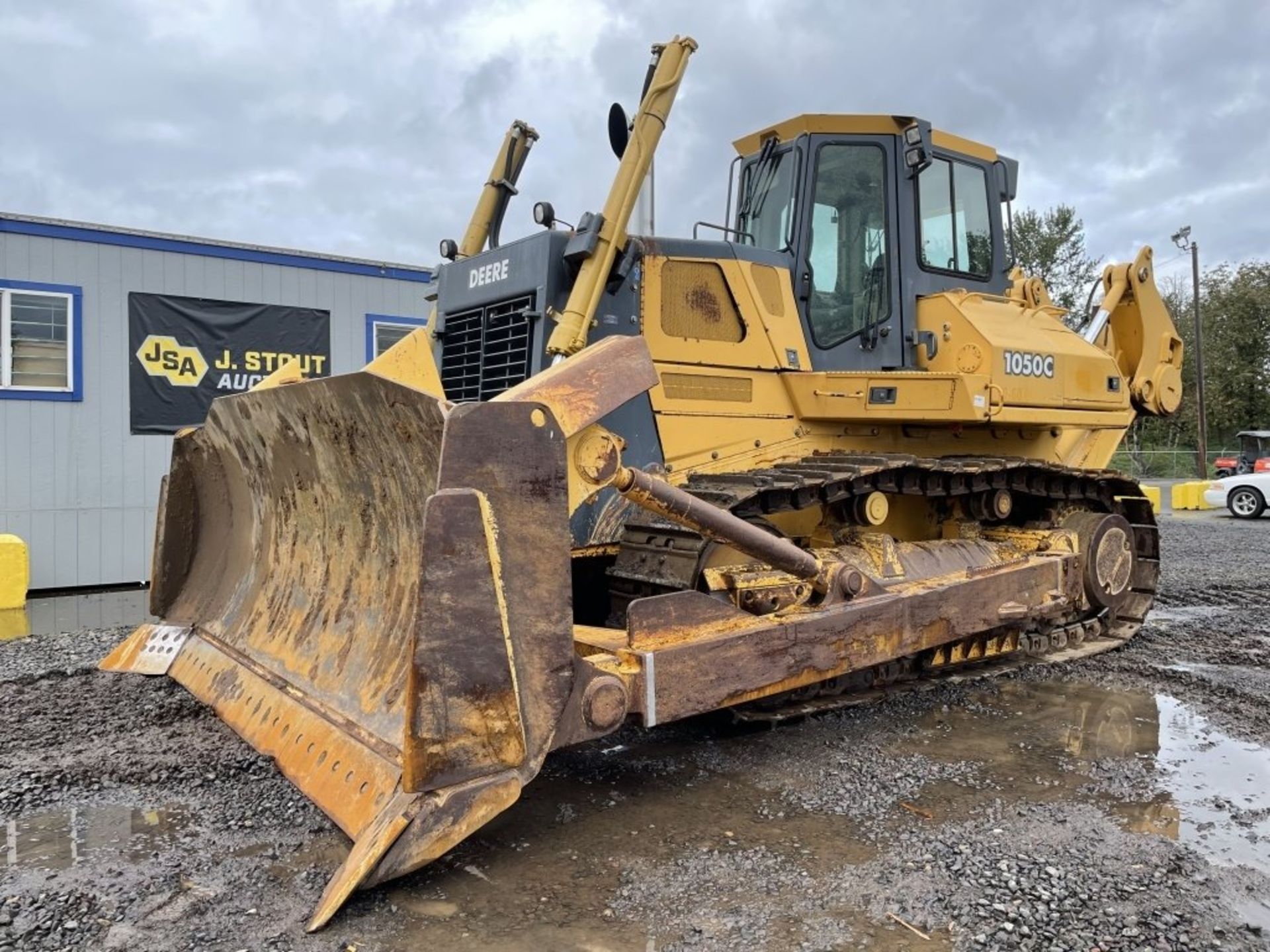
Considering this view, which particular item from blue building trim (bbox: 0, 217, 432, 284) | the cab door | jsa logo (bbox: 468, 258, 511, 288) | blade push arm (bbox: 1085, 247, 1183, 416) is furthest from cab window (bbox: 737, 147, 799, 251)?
blue building trim (bbox: 0, 217, 432, 284)

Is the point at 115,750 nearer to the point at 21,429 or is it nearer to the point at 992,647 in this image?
the point at 992,647

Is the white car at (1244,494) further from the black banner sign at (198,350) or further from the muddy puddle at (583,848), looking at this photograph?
the muddy puddle at (583,848)

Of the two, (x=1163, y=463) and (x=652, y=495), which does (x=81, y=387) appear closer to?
(x=652, y=495)

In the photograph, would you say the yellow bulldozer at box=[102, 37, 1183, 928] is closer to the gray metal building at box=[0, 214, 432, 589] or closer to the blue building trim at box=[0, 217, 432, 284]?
the gray metal building at box=[0, 214, 432, 589]

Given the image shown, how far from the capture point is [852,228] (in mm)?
5660

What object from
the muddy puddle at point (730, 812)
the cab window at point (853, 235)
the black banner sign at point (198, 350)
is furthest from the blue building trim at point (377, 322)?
the muddy puddle at point (730, 812)

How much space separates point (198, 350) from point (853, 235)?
25.2 feet

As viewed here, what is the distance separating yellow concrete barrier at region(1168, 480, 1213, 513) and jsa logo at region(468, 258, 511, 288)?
66.0 ft

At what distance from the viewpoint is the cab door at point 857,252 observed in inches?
220

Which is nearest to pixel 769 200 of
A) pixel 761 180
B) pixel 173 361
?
pixel 761 180

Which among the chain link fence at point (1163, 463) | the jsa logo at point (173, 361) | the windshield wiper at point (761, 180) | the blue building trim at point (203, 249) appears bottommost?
the chain link fence at point (1163, 463)

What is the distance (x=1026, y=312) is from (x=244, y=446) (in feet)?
16.1

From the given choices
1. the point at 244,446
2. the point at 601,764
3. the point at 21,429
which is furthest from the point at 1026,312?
the point at 21,429

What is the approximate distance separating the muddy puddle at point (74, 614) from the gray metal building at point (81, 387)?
40 centimetres
